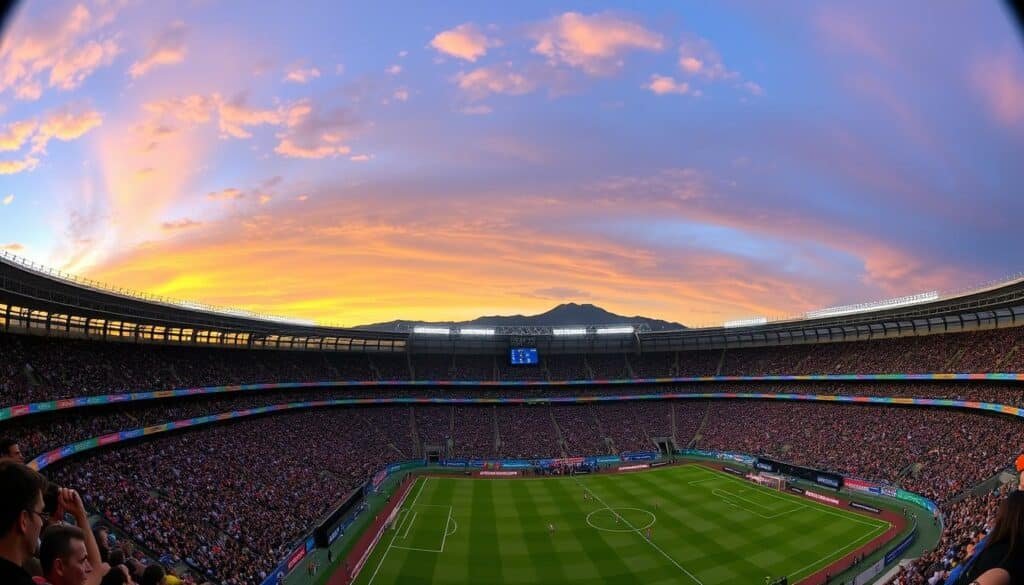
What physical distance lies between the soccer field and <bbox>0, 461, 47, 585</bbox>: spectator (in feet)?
105

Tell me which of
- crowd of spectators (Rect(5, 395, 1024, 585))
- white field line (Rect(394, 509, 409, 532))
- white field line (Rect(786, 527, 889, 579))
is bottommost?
white field line (Rect(394, 509, 409, 532))

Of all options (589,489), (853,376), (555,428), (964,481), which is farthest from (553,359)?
(964,481)

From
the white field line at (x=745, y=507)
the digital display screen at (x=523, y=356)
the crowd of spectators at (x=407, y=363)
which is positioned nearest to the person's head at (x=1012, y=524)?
Result: the crowd of spectators at (x=407, y=363)

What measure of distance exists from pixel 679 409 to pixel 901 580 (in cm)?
5145

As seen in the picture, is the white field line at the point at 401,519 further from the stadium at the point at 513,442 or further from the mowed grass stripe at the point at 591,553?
the mowed grass stripe at the point at 591,553

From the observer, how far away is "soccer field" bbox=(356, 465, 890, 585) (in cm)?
3284

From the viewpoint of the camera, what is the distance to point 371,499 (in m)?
49.0

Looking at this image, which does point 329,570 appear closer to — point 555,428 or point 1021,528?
point 1021,528

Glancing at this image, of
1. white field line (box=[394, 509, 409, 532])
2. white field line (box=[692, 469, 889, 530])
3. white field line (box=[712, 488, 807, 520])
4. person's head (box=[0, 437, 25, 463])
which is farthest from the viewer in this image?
white field line (box=[712, 488, 807, 520])

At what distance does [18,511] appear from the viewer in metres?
3.53

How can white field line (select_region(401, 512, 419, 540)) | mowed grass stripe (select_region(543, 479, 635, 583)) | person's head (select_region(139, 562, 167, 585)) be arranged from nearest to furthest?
person's head (select_region(139, 562, 167, 585)), mowed grass stripe (select_region(543, 479, 635, 583)), white field line (select_region(401, 512, 419, 540))

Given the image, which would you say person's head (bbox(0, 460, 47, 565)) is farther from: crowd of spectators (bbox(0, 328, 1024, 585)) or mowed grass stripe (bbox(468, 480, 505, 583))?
mowed grass stripe (bbox(468, 480, 505, 583))

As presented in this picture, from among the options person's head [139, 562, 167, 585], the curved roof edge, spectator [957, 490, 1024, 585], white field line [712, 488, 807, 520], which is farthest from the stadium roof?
spectator [957, 490, 1024, 585]

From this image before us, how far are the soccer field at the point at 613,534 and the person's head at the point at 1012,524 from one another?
102 feet
